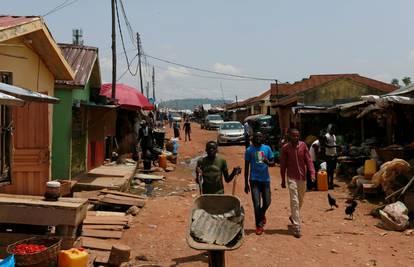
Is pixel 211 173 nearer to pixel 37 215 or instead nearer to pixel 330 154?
pixel 37 215

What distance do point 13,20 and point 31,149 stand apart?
9.47ft

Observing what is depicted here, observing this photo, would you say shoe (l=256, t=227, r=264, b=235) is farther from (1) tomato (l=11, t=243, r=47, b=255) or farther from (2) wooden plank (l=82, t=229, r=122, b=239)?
(1) tomato (l=11, t=243, r=47, b=255)

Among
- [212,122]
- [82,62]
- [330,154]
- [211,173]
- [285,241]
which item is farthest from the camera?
[212,122]

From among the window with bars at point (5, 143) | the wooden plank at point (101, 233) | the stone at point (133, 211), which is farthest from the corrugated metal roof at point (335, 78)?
the window with bars at point (5, 143)

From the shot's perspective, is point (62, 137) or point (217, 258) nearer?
point (217, 258)

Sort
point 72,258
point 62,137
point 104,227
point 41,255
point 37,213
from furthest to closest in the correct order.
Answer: point 62,137
point 104,227
point 37,213
point 72,258
point 41,255

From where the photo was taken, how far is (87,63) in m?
13.6

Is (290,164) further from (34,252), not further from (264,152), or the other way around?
(34,252)

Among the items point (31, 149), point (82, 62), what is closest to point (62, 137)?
point (31, 149)

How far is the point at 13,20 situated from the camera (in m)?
8.33

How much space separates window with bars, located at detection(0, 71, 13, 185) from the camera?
809 cm

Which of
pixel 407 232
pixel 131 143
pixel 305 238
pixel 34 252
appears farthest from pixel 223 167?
pixel 131 143

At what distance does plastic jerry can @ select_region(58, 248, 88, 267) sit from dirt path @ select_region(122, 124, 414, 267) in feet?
3.60

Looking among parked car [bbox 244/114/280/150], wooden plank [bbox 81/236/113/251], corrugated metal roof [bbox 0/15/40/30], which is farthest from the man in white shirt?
parked car [bbox 244/114/280/150]
